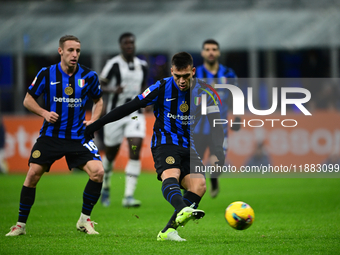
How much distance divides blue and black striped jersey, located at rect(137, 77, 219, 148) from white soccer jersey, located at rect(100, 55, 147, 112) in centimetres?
347

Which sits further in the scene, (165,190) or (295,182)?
(295,182)

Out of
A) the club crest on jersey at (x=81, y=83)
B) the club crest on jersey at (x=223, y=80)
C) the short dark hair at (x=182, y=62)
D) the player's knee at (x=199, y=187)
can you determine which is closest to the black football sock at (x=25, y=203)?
the club crest on jersey at (x=81, y=83)

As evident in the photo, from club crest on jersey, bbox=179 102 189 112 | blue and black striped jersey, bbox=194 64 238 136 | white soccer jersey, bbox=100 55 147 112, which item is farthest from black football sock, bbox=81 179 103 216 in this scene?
white soccer jersey, bbox=100 55 147 112

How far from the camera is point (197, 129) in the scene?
28.1 feet

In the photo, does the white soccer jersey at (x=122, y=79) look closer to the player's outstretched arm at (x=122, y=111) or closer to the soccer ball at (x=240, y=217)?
the player's outstretched arm at (x=122, y=111)

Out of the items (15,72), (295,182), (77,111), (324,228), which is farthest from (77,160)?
(15,72)

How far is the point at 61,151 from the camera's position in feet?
19.0

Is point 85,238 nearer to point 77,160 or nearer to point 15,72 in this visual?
point 77,160

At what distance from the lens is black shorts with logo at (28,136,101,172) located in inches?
226

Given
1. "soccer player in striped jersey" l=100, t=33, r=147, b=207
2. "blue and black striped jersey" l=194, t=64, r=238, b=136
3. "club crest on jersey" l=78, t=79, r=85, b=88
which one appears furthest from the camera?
"soccer player in striped jersey" l=100, t=33, r=147, b=207

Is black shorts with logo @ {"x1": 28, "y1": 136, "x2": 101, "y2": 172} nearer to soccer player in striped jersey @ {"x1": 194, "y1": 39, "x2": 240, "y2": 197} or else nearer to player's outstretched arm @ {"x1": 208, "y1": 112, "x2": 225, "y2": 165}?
player's outstretched arm @ {"x1": 208, "y1": 112, "x2": 225, "y2": 165}

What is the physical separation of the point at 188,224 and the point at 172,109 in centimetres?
181

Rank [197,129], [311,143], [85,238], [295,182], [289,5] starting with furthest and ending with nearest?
[289,5]
[311,143]
[295,182]
[197,129]
[85,238]

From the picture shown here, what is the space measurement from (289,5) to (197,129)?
10.0 meters
